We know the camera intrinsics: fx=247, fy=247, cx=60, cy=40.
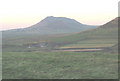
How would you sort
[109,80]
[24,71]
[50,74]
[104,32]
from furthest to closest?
[104,32], [24,71], [50,74], [109,80]

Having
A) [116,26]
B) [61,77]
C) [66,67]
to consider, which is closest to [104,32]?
[116,26]

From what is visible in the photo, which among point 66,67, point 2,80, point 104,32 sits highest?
point 2,80

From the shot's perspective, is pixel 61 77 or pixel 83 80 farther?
pixel 61 77

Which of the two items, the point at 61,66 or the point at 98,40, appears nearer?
the point at 61,66

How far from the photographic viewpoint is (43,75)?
42719mm

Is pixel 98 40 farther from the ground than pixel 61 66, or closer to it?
closer to it

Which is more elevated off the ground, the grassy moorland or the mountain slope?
the grassy moorland

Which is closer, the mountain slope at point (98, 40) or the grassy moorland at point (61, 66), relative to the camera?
the grassy moorland at point (61, 66)

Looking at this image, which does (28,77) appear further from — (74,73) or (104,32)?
(104,32)

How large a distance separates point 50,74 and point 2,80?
9684 mm

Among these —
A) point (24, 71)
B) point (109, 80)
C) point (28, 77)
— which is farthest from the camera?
point (24, 71)

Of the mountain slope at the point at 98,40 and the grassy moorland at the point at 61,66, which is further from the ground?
the grassy moorland at the point at 61,66

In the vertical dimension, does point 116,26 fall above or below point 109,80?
below

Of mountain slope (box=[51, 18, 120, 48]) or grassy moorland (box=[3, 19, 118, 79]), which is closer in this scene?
grassy moorland (box=[3, 19, 118, 79])
